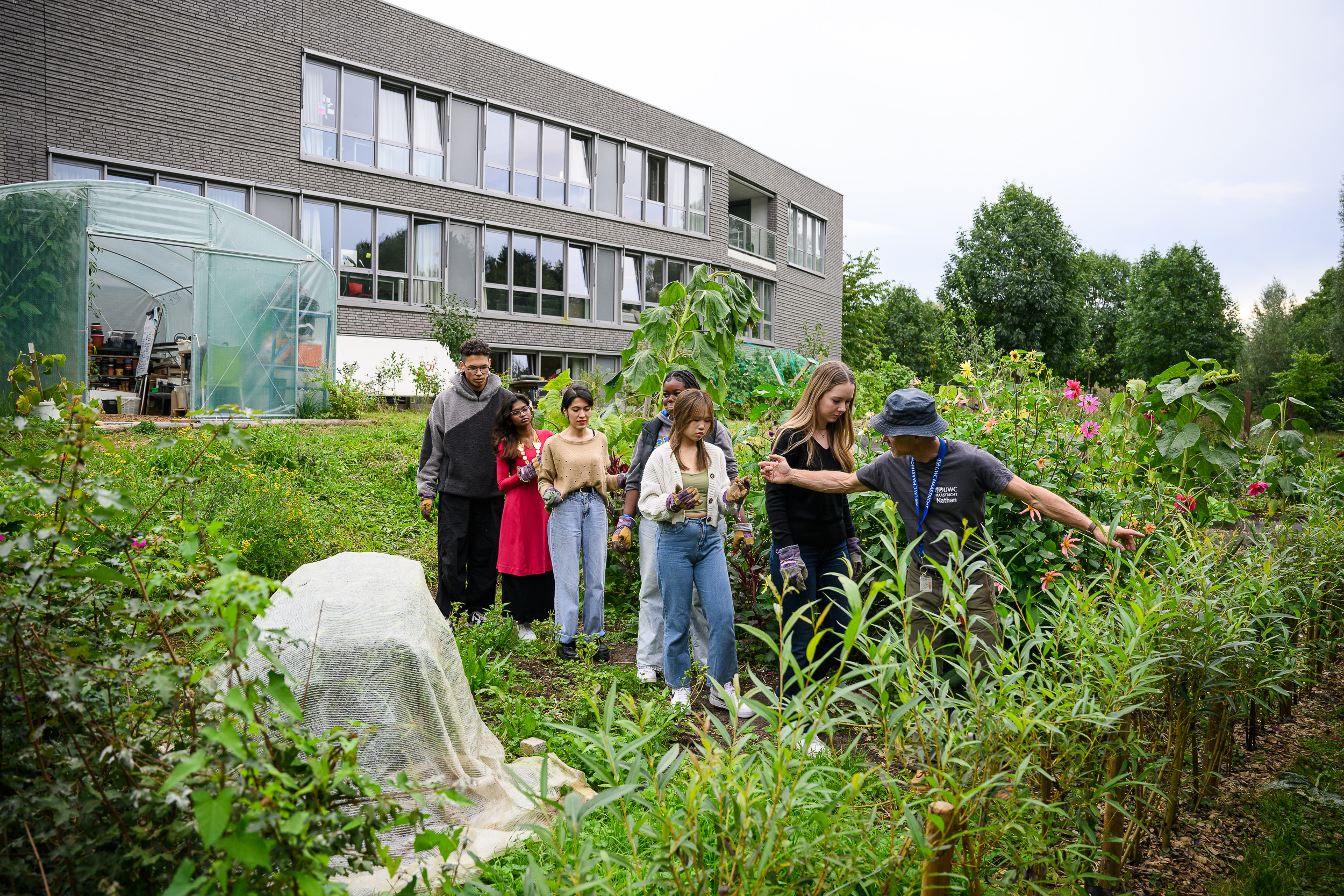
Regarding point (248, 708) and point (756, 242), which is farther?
point (756, 242)

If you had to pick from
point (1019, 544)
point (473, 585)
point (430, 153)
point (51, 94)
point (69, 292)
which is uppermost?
point (430, 153)

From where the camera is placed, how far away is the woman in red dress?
604cm

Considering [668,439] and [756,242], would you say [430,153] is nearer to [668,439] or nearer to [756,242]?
[756,242]

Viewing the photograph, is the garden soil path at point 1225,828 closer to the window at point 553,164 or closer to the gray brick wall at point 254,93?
the gray brick wall at point 254,93

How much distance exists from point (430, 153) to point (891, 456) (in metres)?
19.8

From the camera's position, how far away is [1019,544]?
4.73m

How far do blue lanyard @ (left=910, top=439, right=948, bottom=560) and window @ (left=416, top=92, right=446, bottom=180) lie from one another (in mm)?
19421

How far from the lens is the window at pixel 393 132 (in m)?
19.7

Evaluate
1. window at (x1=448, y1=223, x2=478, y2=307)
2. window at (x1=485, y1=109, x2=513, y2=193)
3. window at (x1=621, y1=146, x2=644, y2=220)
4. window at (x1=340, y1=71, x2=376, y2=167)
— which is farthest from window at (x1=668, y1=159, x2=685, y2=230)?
window at (x1=340, y1=71, x2=376, y2=167)

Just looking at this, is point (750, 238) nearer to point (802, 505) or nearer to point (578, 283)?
point (578, 283)

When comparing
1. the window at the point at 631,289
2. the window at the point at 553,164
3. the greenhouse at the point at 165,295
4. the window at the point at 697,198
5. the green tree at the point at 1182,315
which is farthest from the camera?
the green tree at the point at 1182,315

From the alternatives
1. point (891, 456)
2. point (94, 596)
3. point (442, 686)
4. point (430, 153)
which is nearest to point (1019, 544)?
point (891, 456)

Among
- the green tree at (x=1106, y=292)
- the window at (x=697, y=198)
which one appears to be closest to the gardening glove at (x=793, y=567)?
the window at (x=697, y=198)

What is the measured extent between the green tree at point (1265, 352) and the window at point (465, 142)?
34.2 m
